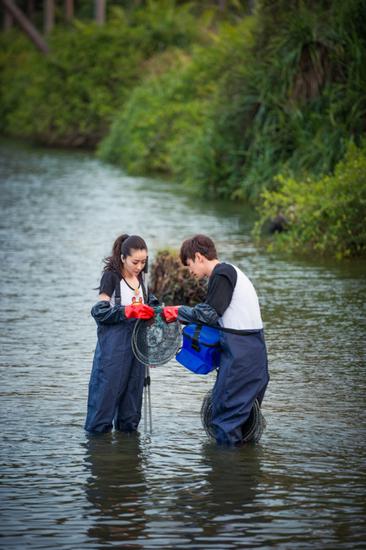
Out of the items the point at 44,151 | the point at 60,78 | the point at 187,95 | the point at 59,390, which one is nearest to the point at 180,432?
the point at 59,390

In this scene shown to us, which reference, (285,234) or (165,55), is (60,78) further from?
(285,234)

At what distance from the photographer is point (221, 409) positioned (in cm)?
830

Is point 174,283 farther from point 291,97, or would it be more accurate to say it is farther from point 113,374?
point 291,97

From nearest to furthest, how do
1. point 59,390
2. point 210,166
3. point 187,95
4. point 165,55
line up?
point 59,390 → point 210,166 → point 187,95 → point 165,55

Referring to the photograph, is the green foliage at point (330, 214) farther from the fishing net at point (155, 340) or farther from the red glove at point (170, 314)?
the red glove at point (170, 314)

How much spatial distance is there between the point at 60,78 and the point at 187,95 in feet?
46.7

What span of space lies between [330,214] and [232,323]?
8.76 meters

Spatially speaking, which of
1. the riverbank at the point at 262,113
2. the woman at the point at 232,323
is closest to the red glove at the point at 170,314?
the woman at the point at 232,323

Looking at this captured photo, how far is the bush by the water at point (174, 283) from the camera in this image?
13.9 metres

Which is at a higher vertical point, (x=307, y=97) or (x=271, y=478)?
(x=307, y=97)

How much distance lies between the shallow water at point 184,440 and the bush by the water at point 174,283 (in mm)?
735

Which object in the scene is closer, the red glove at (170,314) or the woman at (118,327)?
the red glove at (170,314)

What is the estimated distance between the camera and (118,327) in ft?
28.0

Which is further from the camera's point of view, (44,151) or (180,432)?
(44,151)
